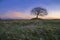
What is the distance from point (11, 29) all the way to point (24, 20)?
47cm

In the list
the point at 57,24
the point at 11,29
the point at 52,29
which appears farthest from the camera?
the point at 57,24

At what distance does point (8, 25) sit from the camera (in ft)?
9.88

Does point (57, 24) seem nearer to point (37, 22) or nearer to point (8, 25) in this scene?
point (37, 22)

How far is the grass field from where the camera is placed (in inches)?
112

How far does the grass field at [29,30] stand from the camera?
2.85 m

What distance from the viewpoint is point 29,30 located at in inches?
117

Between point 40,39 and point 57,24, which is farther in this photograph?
point 57,24

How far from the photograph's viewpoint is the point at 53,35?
3051 millimetres

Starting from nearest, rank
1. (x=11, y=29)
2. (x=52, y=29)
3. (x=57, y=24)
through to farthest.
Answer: (x=11, y=29) < (x=52, y=29) < (x=57, y=24)

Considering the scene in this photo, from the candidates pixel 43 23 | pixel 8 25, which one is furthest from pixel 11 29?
pixel 43 23

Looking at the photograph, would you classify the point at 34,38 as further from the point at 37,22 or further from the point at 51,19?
the point at 51,19

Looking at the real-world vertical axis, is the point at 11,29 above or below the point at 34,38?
above

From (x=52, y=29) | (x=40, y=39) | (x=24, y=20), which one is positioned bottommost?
(x=40, y=39)

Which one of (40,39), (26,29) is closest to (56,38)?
(40,39)
